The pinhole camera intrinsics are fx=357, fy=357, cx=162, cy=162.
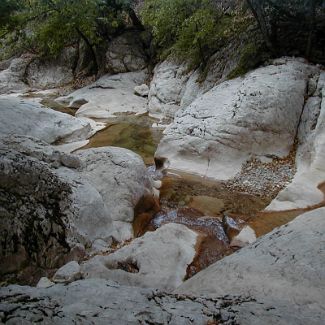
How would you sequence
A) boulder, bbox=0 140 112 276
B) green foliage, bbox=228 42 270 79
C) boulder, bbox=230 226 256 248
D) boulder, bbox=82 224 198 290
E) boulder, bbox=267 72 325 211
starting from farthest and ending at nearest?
green foliage, bbox=228 42 270 79 < boulder, bbox=267 72 325 211 < boulder, bbox=230 226 256 248 < boulder, bbox=0 140 112 276 < boulder, bbox=82 224 198 290

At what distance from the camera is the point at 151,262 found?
477cm

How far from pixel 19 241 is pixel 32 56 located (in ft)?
68.1

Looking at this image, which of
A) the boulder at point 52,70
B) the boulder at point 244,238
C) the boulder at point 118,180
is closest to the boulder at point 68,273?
the boulder at point 118,180

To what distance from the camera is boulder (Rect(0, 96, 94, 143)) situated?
33.3 ft

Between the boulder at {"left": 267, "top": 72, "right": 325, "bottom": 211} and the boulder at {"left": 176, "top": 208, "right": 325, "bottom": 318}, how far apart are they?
2.40 metres

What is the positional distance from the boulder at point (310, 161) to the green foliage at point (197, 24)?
201 inches

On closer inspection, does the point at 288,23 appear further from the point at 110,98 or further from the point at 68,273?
the point at 68,273

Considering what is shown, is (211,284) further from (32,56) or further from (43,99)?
(32,56)

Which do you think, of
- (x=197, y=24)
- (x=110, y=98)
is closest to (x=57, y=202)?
(x=197, y=24)

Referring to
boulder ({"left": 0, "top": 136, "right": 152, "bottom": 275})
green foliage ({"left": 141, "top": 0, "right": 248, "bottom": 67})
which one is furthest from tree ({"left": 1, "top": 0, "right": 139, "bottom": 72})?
boulder ({"left": 0, "top": 136, "right": 152, "bottom": 275})

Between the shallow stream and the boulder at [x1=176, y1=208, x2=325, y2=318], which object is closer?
the boulder at [x1=176, y1=208, x2=325, y2=318]

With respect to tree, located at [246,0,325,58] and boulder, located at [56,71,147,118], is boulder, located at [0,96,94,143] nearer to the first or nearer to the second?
boulder, located at [56,71,147,118]

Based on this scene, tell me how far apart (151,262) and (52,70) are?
1997 cm

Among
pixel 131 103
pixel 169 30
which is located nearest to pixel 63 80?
pixel 131 103
